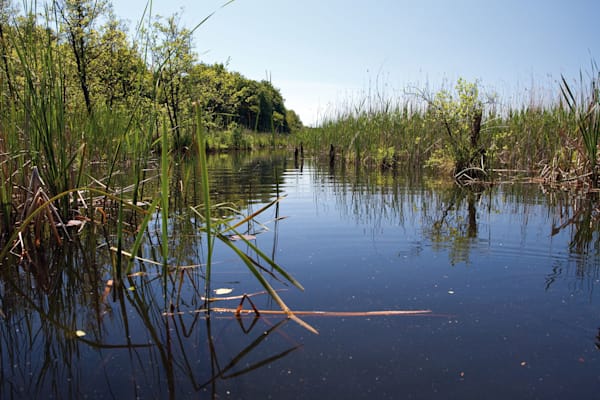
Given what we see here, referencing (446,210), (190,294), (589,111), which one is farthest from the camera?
(589,111)

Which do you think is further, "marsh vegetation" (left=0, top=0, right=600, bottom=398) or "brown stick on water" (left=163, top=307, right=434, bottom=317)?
"brown stick on water" (left=163, top=307, right=434, bottom=317)

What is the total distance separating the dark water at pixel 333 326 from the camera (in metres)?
1.16

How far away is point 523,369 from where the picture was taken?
122 centimetres

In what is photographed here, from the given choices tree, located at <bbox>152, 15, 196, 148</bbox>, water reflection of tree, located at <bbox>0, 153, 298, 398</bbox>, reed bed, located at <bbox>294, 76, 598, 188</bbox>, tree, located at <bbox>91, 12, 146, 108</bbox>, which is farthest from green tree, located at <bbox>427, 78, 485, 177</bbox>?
tree, located at <bbox>91, 12, 146, 108</bbox>

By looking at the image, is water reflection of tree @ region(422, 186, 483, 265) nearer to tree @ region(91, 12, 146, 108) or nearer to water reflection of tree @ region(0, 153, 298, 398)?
water reflection of tree @ region(0, 153, 298, 398)

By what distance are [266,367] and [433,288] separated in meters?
0.96

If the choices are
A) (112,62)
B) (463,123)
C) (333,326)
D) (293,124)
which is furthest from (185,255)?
(293,124)

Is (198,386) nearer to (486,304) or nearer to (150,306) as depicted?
(150,306)

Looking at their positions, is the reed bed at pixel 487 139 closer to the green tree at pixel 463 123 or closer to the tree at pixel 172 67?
the green tree at pixel 463 123

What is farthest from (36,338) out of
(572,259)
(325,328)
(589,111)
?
(589,111)

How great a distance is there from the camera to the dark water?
45.6 inches


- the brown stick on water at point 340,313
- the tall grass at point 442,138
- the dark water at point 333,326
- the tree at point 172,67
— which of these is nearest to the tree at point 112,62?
the tree at point 172,67

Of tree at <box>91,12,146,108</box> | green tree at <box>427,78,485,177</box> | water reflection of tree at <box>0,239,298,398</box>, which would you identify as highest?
tree at <box>91,12,146,108</box>

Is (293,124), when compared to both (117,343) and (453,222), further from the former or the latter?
(117,343)
